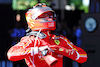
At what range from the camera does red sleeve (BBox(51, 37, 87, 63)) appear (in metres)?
3.43

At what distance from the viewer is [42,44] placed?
3.52 m

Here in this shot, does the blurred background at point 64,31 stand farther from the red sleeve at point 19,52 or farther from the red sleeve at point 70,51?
the red sleeve at point 19,52

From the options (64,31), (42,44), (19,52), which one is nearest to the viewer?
(19,52)

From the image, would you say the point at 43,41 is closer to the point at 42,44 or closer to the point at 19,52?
the point at 42,44

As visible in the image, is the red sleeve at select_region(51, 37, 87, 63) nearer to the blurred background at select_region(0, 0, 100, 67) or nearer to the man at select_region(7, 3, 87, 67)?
the man at select_region(7, 3, 87, 67)

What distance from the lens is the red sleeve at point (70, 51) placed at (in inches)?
135

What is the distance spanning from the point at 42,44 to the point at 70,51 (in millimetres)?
399

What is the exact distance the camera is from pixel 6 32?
24.3 ft

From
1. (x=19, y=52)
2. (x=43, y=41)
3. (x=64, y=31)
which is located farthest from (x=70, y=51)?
(x=64, y=31)

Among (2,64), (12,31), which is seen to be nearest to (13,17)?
(12,31)

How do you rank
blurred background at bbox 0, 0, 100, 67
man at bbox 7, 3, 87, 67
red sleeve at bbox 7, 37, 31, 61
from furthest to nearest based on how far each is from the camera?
blurred background at bbox 0, 0, 100, 67
man at bbox 7, 3, 87, 67
red sleeve at bbox 7, 37, 31, 61

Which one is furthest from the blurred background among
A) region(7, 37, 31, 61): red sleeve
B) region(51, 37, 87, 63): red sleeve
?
region(7, 37, 31, 61): red sleeve

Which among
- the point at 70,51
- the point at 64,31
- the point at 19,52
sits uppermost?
the point at 19,52

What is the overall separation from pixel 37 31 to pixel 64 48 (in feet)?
1.47
